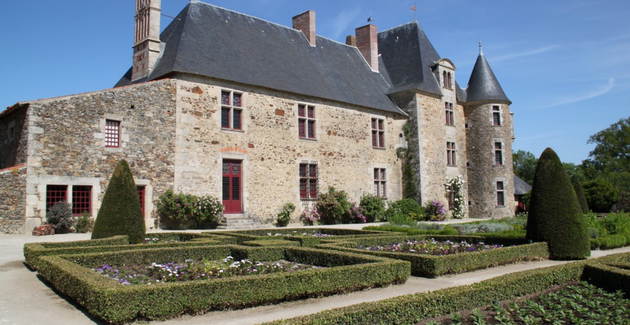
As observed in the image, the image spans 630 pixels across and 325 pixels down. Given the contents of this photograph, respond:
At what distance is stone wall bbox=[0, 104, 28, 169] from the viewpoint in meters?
14.5

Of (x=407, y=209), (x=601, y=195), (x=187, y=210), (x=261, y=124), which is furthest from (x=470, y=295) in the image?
(x=601, y=195)

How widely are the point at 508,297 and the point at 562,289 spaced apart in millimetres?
1201

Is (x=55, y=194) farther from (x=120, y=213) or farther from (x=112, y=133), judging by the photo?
(x=120, y=213)

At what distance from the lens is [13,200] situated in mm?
13750

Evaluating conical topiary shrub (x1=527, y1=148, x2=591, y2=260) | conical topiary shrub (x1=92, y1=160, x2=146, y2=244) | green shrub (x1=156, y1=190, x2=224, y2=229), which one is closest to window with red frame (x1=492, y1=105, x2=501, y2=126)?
green shrub (x1=156, y1=190, x2=224, y2=229)

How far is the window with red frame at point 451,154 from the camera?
2627 cm

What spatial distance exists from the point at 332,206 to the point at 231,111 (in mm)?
5779

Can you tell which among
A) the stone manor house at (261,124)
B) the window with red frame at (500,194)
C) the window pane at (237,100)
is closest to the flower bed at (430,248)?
the stone manor house at (261,124)

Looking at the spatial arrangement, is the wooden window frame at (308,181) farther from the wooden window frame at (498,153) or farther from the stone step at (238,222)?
Result: the wooden window frame at (498,153)

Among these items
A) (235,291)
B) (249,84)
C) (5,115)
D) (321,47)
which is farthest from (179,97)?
(235,291)

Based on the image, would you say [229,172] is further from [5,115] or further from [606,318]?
[606,318]

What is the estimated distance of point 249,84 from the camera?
18547 millimetres

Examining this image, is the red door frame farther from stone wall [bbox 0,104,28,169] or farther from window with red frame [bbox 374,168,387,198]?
window with red frame [bbox 374,168,387,198]

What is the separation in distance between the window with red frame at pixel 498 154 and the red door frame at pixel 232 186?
15211 mm
